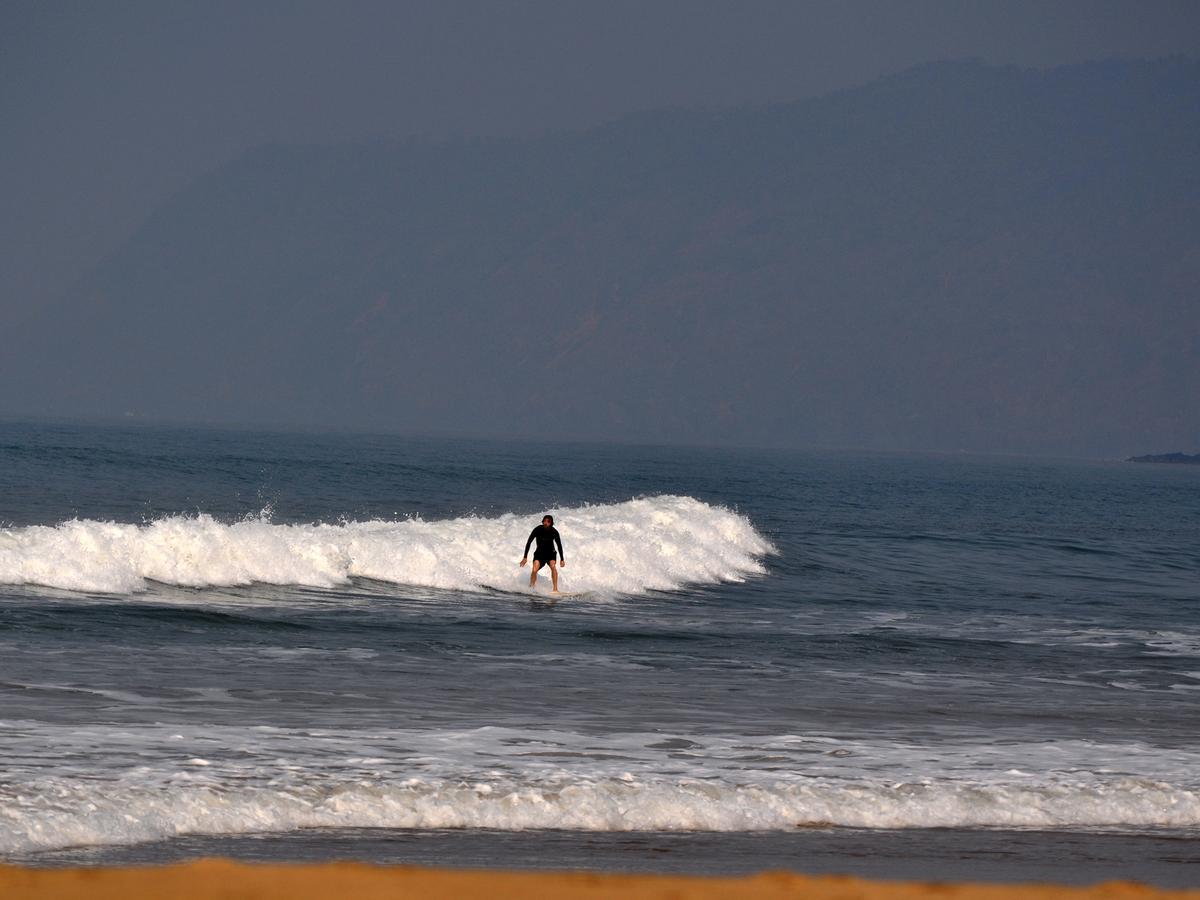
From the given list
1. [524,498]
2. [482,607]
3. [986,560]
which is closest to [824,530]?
[986,560]

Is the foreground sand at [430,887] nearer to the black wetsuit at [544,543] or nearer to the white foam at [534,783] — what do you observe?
the white foam at [534,783]

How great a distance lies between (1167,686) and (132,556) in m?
13.9

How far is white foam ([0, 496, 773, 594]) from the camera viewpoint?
21.1m

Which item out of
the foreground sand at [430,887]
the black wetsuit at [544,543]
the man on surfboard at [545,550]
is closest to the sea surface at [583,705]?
the man on surfboard at [545,550]

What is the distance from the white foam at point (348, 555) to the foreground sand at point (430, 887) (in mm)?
14295

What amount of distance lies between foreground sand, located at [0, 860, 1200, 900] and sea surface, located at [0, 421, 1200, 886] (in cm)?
112

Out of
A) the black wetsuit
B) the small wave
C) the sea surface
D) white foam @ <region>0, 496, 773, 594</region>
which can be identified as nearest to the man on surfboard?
the black wetsuit

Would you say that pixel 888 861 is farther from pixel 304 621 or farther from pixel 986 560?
pixel 986 560

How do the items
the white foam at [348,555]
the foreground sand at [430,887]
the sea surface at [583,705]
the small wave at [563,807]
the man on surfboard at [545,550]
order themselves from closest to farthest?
the foreground sand at [430,887], the small wave at [563,807], the sea surface at [583,705], the white foam at [348,555], the man on surfboard at [545,550]

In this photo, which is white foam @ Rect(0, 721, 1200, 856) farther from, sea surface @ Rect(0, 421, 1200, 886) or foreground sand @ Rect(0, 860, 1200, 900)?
foreground sand @ Rect(0, 860, 1200, 900)

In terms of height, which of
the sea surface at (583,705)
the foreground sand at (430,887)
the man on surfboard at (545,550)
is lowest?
the sea surface at (583,705)

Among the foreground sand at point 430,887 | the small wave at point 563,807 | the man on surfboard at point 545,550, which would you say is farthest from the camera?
the man on surfboard at point 545,550

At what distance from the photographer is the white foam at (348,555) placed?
830 inches

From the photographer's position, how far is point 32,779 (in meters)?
9.08
